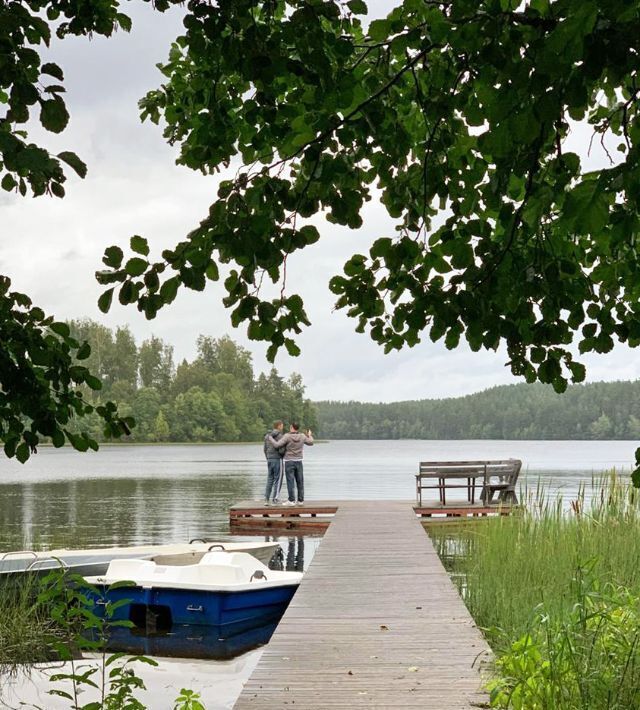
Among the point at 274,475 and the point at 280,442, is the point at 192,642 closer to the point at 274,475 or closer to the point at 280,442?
the point at 280,442

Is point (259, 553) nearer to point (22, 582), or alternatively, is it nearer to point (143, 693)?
point (22, 582)

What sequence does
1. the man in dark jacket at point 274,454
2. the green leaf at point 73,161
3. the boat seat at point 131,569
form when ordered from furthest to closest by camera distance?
the man in dark jacket at point 274,454
the boat seat at point 131,569
the green leaf at point 73,161

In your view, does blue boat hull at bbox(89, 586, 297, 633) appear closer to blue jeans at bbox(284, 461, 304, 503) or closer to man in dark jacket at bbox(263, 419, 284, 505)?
man in dark jacket at bbox(263, 419, 284, 505)

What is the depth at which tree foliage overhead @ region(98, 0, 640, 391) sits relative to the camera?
197 centimetres

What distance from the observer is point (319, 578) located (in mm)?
9320

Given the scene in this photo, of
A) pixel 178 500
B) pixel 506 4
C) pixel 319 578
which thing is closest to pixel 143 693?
pixel 319 578

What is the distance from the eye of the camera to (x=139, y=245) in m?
2.65

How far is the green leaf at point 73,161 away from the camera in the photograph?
2.61m

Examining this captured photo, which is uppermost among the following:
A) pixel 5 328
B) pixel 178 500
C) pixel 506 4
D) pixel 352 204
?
pixel 506 4

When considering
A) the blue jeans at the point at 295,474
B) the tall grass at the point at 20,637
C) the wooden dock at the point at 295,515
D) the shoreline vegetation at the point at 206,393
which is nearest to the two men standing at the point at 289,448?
the blue jeans at the point at 295,474

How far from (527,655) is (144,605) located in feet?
24.2

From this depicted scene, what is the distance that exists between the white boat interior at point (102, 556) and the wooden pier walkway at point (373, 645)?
9.74 ft

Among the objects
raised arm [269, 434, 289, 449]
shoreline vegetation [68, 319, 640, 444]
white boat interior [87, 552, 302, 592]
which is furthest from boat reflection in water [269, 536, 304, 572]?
shoreline vegetation [68, 319, 640, 444]

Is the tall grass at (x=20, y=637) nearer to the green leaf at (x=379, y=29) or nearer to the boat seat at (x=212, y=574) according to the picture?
the boat seat at (x=212, y=574)
